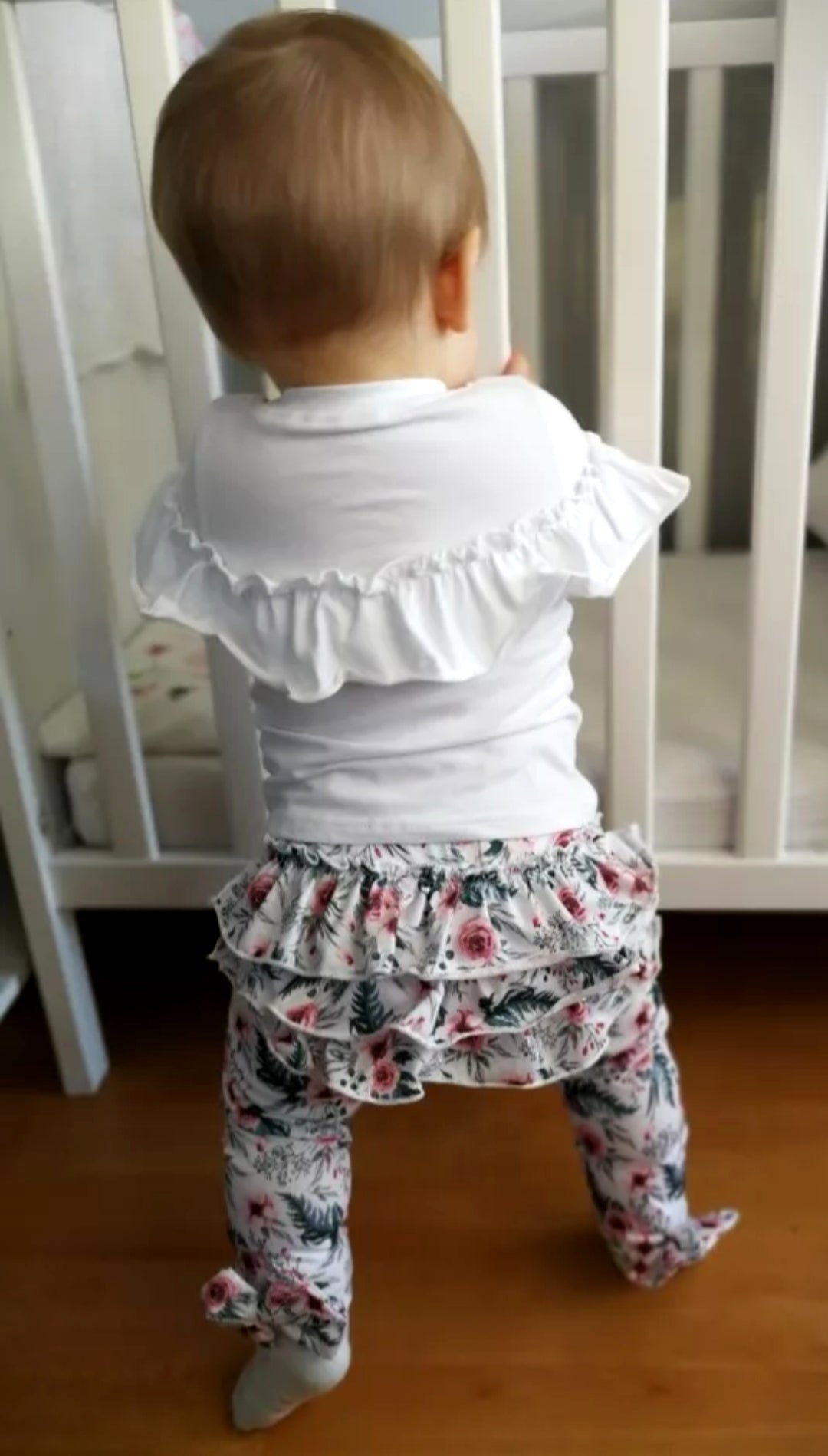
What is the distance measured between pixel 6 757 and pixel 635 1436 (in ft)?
2.16

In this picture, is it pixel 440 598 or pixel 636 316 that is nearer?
pixel 440 598

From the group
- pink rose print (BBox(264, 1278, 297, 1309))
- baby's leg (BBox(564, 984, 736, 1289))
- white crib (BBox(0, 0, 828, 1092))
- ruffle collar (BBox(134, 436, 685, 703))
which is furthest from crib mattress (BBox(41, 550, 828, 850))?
pink rose print (BBox(264, 1278, 297, 1309))

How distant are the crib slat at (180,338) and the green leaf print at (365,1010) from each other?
0.94 feet

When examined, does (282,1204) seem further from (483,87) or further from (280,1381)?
(483,87)

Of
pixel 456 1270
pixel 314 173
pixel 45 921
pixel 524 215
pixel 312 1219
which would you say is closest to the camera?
pixel 314 173

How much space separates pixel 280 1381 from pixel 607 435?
0.65 metres

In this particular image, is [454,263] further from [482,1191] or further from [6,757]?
[482,1191]

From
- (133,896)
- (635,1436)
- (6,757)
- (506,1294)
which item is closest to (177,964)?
(133,896)

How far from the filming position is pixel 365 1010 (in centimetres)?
76

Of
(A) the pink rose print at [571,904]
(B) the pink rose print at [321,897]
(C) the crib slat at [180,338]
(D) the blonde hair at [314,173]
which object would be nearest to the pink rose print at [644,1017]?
(A) the pink rose print at [571,904]

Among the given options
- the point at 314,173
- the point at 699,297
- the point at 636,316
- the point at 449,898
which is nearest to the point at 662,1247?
the point at 449,898

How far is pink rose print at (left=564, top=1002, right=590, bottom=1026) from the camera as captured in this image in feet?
2.59

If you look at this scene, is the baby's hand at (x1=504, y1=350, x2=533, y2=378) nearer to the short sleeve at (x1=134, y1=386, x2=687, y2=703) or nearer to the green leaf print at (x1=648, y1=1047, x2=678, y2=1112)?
the short sleeve at (x1=134, y1=386, x2=687, y2=703)

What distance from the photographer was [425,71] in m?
0.68
